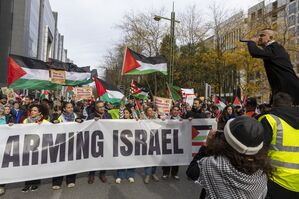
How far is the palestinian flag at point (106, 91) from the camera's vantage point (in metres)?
9.44

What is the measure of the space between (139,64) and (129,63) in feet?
0.94

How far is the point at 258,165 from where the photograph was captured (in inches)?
79.9

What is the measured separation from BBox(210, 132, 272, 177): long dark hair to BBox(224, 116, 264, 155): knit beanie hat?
4 cm

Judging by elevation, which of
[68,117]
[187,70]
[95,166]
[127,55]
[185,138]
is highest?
[187,70]

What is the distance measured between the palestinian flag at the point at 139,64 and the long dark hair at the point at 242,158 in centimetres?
592

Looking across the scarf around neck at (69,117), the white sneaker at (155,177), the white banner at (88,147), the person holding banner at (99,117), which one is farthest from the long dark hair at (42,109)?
the white sneaker at (155,177)

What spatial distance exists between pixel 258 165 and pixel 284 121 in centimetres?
87

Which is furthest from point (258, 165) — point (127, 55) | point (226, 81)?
point (226, 81)

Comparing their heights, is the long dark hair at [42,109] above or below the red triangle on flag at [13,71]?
below

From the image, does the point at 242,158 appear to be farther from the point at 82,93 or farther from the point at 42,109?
the point at 82,93

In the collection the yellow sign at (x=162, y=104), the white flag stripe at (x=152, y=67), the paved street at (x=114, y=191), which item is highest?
the white flag stripe at (x=152, y=67)

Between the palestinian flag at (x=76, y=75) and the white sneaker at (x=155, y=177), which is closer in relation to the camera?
the white sneaker at (x=155, y=177)

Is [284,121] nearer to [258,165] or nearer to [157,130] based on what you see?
[258,165]

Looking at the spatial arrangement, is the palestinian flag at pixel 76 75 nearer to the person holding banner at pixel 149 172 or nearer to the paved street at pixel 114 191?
the person holding banner at pixel 149 172
